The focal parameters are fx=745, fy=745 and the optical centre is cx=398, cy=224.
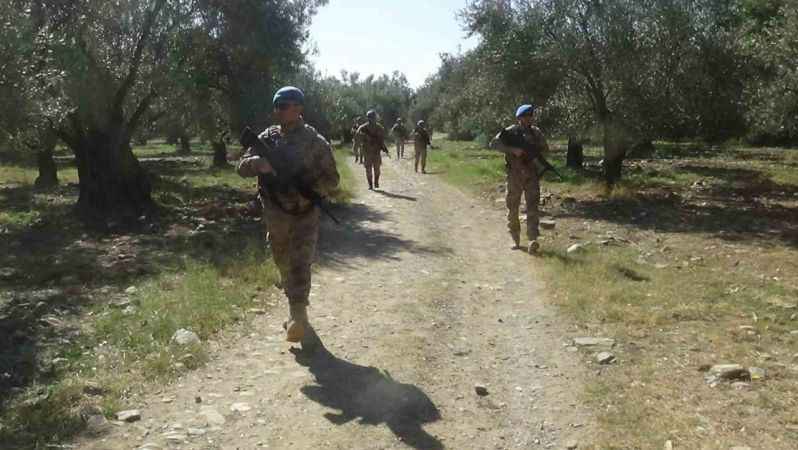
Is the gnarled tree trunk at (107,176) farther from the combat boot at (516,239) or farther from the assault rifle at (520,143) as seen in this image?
the assault rifle at (520,143)

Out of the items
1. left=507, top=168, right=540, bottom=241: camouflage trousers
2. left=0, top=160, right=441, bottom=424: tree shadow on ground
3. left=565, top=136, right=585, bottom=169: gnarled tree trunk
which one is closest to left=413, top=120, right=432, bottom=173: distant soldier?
left=565, top=136, right=585, bottom=169: gnarled tree trunk

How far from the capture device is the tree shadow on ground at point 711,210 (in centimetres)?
1366

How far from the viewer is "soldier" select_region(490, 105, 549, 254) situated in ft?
35.2

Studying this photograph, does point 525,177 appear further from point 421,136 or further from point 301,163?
point 421,136

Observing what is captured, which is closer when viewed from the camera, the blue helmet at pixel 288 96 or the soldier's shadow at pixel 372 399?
the soldier's shadow at pixel 372 399

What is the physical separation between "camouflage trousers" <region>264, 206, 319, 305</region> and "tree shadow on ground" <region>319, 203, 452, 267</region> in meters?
4.07

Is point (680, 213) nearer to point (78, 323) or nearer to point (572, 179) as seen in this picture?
point (572, 179)

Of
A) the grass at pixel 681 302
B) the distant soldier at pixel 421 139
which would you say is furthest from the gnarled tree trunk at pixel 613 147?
the distant soldier at pixel 421 139

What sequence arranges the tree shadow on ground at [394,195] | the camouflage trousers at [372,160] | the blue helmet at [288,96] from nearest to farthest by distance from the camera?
1. the blue helmet at [288,96]
2. the tree shadow on ground at [394,195]
3. the camouflage trousers at [372,160]

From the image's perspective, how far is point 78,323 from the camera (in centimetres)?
768

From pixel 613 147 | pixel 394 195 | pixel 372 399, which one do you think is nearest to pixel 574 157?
pixel 613 147

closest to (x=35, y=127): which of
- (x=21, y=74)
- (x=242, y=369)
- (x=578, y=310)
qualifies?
(x=21, y=74)

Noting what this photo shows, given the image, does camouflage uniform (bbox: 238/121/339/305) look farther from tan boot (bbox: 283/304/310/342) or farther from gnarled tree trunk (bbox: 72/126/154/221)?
gnarled tree trunk (bbox: 72/126/154/221)

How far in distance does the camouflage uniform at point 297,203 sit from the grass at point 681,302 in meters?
2.57
